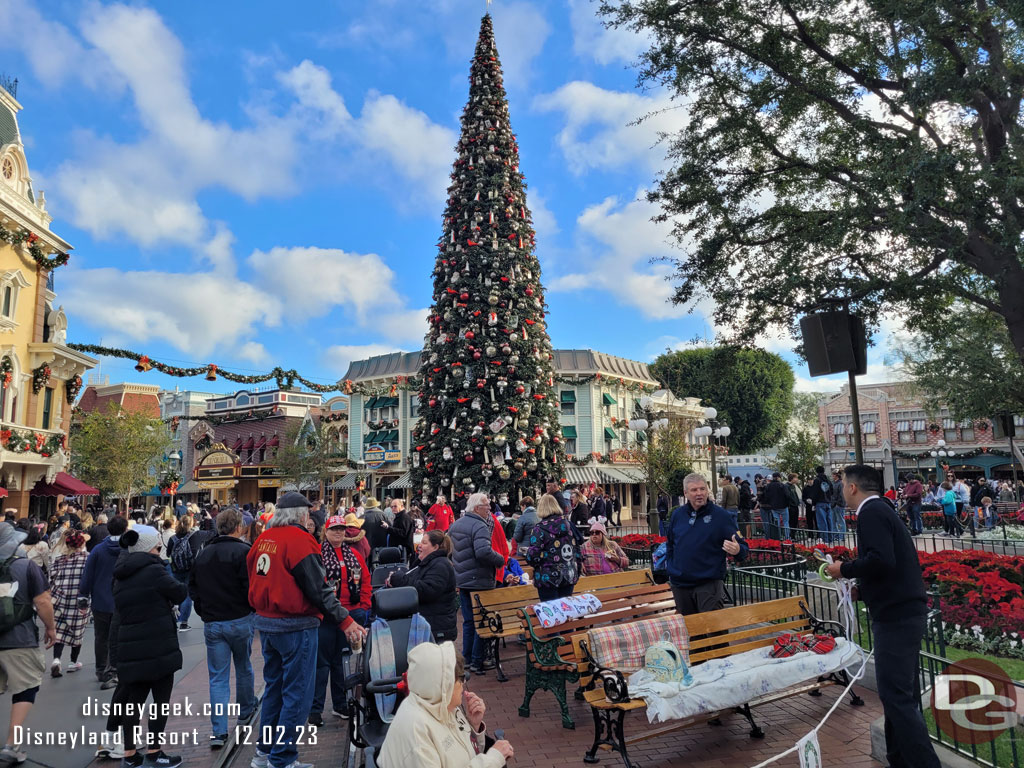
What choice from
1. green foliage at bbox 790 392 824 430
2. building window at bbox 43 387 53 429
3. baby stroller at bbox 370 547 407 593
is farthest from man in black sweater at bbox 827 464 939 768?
green foliage at bbox 790 392 824 430

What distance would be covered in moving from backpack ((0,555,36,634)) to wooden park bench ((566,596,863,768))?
433cm

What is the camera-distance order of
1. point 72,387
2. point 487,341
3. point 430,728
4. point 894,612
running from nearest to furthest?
point 430,728 < point 894,612 < point 487,341 < point 72,387

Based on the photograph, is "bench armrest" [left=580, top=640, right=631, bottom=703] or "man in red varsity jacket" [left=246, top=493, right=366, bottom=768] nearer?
"bench armrest" [left=580, top=640, right=631, bottom=703]

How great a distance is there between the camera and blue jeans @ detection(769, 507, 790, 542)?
1714 cm

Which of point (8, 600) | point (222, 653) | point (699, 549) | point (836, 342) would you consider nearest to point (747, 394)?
point (836, 342)

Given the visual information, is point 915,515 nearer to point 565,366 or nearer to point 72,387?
point 565,366

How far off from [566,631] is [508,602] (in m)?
1.55

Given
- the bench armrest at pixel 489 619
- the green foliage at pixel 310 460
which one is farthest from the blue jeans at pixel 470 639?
the green foliage at pixel 310 460

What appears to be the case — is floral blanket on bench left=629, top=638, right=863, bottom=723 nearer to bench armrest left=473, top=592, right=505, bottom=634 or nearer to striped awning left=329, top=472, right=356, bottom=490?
bench armrest left=473, top=592, right=505, bottom=634

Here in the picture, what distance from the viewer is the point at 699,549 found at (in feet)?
20.2

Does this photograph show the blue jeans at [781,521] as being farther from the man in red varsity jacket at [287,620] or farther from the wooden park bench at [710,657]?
the man in red varsity jacket at [287,620]

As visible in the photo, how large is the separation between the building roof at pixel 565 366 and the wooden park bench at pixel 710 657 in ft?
102

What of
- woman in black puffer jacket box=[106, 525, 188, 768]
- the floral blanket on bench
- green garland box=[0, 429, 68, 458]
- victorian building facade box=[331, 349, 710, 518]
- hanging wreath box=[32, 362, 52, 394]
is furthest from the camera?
victorian building facade box=[331, 349, 710, 518]

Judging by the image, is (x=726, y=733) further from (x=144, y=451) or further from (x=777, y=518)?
(x=144, y=451)
